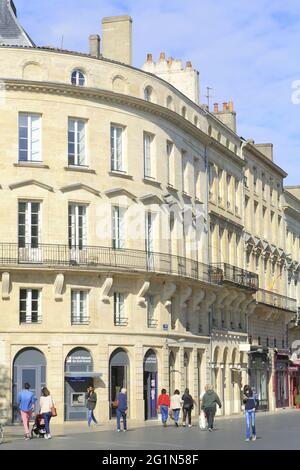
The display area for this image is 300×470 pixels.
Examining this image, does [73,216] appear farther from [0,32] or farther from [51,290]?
[0,32]

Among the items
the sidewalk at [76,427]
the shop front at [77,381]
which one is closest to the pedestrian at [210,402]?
the sidewalk at [76,427]

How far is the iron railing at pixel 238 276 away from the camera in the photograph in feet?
193

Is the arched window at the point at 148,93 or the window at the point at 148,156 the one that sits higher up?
the arched window at the point at 148,93

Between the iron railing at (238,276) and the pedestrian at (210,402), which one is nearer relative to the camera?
the pedestrian at (210,402)

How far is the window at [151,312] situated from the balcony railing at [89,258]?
139cm

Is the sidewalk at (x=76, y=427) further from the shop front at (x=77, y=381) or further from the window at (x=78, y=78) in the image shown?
the window at (x=78, y=78)

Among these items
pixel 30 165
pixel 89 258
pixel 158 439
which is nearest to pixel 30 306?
pixel 89 258

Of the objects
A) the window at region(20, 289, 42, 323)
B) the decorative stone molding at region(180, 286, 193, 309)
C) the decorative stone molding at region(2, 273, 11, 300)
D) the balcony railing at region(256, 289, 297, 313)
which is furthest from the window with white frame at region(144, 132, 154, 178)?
the balcony railing at region(256, 289, 297, 313)

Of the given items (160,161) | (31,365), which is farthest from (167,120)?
(31,365)

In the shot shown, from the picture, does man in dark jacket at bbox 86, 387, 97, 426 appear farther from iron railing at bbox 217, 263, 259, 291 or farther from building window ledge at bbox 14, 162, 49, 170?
iron railing at bbox 217, 263, 259, 291

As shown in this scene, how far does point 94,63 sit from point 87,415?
15.4 metres

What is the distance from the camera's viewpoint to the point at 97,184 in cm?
4650

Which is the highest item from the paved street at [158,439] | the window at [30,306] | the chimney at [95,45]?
the chimney at [95,45]

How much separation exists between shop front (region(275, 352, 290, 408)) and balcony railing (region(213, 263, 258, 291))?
9791 mm
